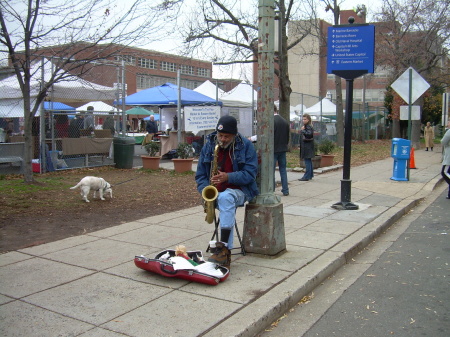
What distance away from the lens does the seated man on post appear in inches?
201

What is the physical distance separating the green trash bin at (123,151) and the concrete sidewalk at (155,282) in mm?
7033

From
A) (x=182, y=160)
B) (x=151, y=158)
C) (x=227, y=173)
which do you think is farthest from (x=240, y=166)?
(x=151, y=158)

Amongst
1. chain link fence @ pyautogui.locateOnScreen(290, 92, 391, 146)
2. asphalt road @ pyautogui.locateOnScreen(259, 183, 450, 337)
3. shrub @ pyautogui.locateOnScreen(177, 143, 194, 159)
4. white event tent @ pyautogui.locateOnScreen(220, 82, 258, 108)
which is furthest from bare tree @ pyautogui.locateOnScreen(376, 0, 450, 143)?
asphalt road @ pyautogui.locateOnScreen(259, 183, 450, 337)

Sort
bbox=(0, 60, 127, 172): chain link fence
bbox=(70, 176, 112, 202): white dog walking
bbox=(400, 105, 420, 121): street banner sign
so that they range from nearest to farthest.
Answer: bbox=(70, 176, 112, 202): white dog walking < bbox=(400, 105, 420, 121): street banner sign < bbox=(0, 60, 127, 172): chain link fence

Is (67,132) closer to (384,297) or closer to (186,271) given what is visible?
(186,271)

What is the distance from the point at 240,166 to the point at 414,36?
26.4 meters

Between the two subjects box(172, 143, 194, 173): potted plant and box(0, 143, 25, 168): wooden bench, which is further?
box(172, 143, 194, 173): potted plant

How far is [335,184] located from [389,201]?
246 cm

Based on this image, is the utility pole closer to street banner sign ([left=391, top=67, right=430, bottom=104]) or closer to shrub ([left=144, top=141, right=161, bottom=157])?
street banner sign ([left=391, top=67, right=430, bottom=104])

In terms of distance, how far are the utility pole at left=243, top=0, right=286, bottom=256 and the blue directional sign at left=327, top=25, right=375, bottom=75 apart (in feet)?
11.7

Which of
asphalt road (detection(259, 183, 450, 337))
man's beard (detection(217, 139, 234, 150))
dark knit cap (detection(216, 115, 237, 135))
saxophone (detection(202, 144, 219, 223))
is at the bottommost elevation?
asphalt road (detection(259, 183, 450, 337))

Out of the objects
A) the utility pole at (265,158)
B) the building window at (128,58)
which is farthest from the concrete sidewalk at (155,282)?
the building window at (128,58)

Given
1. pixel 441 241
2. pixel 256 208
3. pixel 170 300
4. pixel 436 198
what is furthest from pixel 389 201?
pixel 170 300

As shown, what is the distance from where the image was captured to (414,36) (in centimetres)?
2791
